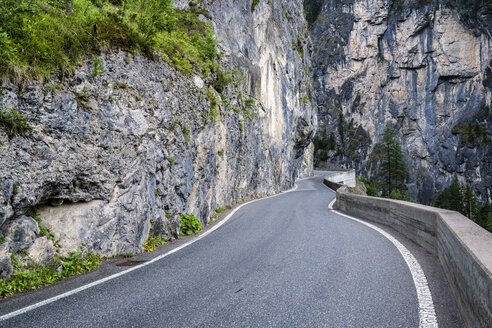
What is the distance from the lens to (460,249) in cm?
332

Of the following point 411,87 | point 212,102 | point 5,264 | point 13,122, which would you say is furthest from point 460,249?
point 411,87

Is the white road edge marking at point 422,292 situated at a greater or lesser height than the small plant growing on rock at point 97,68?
lesser

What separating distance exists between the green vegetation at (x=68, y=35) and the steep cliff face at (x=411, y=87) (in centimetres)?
7763

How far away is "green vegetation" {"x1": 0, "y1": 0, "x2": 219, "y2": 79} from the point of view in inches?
194

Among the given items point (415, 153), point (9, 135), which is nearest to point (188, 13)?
point (9, 135)

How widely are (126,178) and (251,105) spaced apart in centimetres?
1674

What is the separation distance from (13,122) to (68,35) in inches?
98.4

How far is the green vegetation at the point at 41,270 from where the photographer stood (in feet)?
12.8

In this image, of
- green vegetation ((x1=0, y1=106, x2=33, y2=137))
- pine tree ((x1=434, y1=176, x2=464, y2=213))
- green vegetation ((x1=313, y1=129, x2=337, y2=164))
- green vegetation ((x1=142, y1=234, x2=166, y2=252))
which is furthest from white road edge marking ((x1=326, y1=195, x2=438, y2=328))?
green vegetation ((x1=313, y1=129, x2=337, y2=164))

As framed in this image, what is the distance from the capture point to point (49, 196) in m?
4.87

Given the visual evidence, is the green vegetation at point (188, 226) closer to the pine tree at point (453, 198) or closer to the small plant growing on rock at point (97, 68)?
the small plant growing on rock at point (97, 68)

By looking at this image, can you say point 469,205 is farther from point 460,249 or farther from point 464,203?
point 460,249

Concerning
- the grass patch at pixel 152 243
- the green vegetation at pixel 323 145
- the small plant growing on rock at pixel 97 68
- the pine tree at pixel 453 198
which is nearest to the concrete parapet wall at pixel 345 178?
the pine tree at pixel 453 198

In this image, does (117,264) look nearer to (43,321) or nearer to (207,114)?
(43,321)
